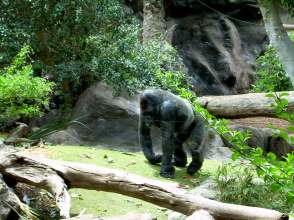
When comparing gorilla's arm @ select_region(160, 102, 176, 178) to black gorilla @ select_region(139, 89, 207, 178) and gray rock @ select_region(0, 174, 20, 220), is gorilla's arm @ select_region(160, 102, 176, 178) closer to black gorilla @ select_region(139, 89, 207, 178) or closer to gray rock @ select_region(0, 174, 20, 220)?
black gorilla @ select_region(139, 89, 207, 178)

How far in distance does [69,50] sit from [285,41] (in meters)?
4.02

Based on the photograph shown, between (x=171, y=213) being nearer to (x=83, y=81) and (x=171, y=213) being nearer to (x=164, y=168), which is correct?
(x=164, y=168)

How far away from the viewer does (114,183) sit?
5.03 metres

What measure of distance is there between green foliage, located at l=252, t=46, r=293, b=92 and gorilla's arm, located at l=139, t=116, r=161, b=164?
5.01 metres

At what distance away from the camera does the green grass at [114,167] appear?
18.1ft

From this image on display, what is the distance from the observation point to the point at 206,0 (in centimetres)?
1488

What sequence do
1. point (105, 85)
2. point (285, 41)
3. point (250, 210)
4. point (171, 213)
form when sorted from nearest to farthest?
point (250, 210) < point (171, 213) < point (285, 41) < point (105, 85)

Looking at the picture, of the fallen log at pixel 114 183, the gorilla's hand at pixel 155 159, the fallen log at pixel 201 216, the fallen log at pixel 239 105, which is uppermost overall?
the fallen log at pixel 239 105

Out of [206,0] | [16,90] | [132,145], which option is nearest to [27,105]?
[16,90]

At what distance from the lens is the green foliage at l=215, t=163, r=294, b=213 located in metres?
5.77

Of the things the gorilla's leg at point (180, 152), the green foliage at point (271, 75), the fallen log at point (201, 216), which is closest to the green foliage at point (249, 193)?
the gorilla's leg at point (180, 152)

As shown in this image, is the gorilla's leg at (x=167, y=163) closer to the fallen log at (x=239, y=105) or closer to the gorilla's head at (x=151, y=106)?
the gorilla's head at (x=151, y=106)

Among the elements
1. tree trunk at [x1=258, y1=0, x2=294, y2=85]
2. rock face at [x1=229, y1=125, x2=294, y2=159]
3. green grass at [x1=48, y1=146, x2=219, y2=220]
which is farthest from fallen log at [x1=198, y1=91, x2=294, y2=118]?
tree trunk at [x1=258, y1=0, x2=294, y2=85]

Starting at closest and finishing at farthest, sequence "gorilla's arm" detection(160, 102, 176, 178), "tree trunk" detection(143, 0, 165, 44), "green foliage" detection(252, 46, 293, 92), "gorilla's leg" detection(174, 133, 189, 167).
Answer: "gorilla's arm" detection(160, 102, 176, 178) → "gorilla's leg" detection(174, 133, 189, 167) → "tree trunk" detection(143, 0, 165, 44) → "green foliage" detection(252, 46, 293, 92)
